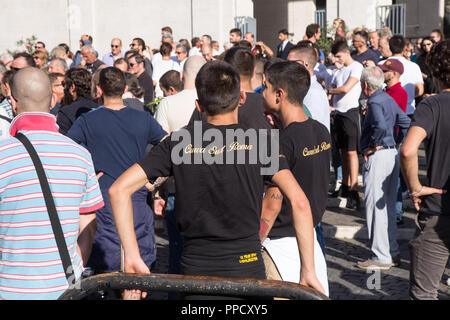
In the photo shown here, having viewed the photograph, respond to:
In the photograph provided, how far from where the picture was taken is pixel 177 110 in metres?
5.70

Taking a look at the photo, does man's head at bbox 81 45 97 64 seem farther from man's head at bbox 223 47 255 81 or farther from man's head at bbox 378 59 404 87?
man's head at bbox 223 47 255 81

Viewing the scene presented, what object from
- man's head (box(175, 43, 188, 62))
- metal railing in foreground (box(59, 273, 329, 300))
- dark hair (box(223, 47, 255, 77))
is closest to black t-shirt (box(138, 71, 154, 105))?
man's head (box(175, 43, 188, 62))

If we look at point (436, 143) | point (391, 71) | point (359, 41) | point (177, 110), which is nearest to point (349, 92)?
point (391, 71)

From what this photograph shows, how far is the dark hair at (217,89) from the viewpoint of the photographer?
10.5 ft

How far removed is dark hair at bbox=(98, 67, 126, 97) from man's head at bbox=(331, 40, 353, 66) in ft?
15.5

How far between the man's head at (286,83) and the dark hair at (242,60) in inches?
42.0

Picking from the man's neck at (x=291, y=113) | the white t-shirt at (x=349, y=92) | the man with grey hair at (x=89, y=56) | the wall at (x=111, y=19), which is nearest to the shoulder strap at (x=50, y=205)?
the man's neck at (x=291, y=113)

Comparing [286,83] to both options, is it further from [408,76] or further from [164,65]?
[164,65]

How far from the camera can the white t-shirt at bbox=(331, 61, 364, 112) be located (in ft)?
30.2

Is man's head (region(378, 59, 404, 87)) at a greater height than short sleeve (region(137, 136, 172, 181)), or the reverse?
man's head (region(378, 59, 404, 87))

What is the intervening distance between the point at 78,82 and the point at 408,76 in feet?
16.7

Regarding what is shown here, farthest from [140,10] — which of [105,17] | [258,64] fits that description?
[258,64]

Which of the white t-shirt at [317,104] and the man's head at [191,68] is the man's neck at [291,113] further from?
the white t-shirt at [317,104]
